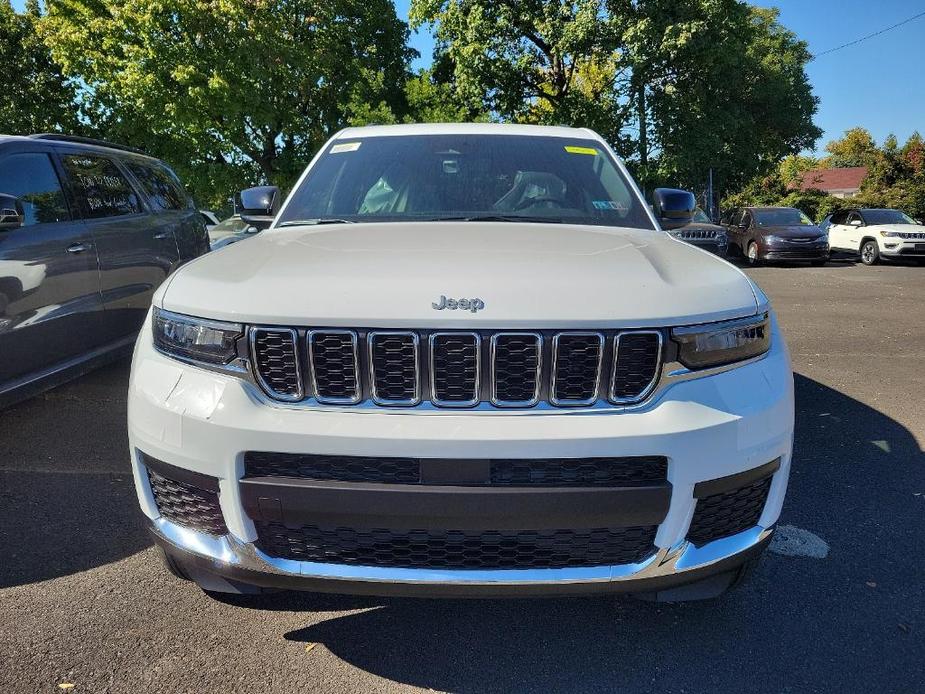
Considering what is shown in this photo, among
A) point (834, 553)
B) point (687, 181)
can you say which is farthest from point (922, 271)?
point (834, 553)

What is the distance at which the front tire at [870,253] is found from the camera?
750 inches

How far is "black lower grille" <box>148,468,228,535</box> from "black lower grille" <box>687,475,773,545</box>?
1.34 meters

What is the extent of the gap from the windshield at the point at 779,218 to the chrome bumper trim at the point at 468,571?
62.0 feet

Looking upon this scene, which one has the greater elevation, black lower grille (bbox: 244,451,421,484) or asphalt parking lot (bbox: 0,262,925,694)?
black lower grille (bbox: 244,451,421,484)

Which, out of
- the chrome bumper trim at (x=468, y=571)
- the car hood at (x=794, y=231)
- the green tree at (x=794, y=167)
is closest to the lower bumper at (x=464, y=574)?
the chrome bumper trim at (x=468, y=571)

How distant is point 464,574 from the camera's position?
188cm

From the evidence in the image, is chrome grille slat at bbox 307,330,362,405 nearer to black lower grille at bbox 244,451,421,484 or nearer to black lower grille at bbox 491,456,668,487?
black lower grille at bbox 244,451,421,484

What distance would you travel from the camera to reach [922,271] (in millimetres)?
16750

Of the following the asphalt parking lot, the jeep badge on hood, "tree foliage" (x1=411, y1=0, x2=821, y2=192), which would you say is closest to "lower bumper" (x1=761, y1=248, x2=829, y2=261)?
"tree foliage" (x1=411, y1=0, x2=821, y2=192)

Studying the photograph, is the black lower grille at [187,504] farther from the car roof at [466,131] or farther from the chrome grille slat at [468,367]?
the car roof at [466,131]

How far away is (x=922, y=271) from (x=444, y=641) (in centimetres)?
1854

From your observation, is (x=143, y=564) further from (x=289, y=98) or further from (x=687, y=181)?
(x=289, y=98)

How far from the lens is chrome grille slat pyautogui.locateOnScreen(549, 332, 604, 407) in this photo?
187 centimetres

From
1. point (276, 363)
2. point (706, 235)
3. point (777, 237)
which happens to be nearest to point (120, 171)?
point (276, 363)
